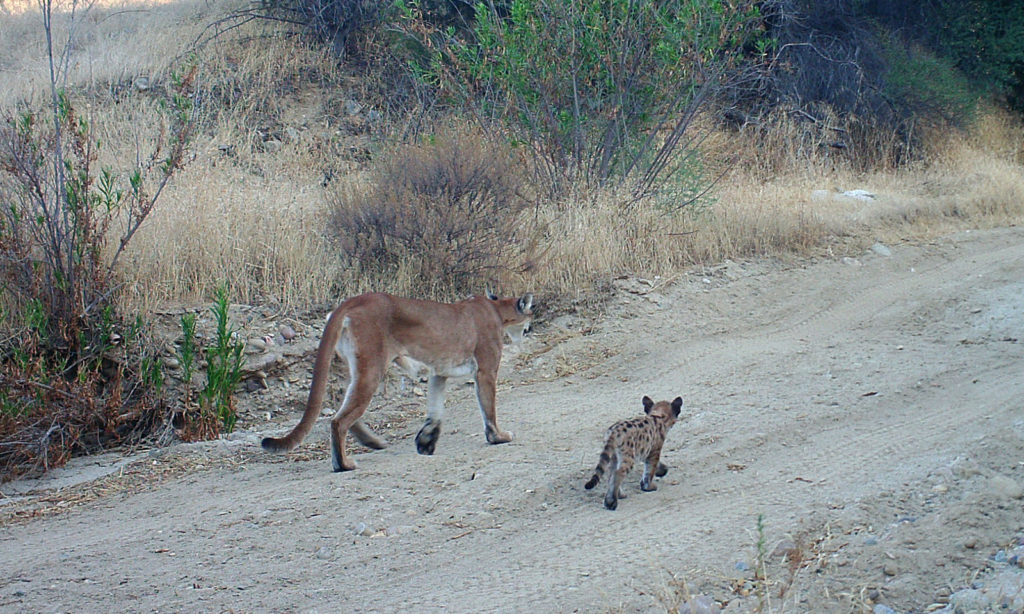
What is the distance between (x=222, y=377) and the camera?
838 centimetres

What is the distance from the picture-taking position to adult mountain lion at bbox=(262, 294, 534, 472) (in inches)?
271

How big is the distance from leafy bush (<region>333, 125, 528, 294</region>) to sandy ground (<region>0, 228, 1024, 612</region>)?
1354 millimetres

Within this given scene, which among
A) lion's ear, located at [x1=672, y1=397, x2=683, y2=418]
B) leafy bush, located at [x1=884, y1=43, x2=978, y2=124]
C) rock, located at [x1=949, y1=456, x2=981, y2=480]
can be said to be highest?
leafy bush, located at [x1=884, y1=43, x2=978, y2=124]

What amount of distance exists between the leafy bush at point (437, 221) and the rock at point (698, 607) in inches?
257

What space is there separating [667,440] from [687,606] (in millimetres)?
2893

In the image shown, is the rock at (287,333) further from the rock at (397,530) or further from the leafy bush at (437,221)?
the rock at (397,530)

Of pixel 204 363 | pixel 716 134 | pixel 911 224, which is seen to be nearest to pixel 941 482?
pixel 204 363

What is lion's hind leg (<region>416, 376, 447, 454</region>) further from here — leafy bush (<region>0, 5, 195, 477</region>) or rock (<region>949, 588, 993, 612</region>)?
rock (<region>949, 588, 993, 612</region>)

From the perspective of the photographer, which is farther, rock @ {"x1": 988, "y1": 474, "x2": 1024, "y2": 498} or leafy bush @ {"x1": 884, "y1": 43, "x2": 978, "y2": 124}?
leafy bush @ {"x1": 884, "y1": 43, "x2": 978, "y2": 124}

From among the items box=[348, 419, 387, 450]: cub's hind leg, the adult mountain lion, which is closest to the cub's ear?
the adult mountain lion

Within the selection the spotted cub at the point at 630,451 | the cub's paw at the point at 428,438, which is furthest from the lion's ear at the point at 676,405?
the cub's paw at the point at 428,438

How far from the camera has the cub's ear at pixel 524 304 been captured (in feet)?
26.2

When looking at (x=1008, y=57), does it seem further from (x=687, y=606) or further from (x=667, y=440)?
(x=687, y=606)

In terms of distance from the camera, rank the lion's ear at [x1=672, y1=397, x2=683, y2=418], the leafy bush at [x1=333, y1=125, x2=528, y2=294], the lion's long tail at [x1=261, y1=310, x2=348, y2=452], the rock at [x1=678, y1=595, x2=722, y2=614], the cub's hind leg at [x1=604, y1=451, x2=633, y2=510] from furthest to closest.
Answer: the leafy bush at [x1=333, y1=125, x2=528, y2=294], the lion's ear at [x1=672, y1=397, x2=683, y2=418], the lion's long tail at [x1=261, y1=310, x2=348, y2=452], the cub's hind leg at [x1=604, y1=451, x2=633, y2=510], the rock at [x1=678, y1=595, x2=722, y2=614]
